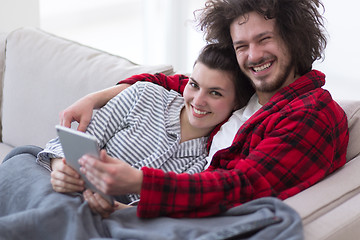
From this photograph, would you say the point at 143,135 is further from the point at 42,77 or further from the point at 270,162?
the point at 42,77

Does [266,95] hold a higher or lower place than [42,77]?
higher

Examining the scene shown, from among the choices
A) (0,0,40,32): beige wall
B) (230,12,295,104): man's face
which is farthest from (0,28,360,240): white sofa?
(0,0,40,32): beige wall

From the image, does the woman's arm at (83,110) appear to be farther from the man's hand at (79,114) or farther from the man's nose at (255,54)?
the man's nose at (255,54)

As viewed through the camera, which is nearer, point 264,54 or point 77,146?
point 77,146

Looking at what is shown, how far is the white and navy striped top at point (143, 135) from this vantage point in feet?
5.29

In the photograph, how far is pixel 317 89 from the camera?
147 cm

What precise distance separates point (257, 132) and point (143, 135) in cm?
40

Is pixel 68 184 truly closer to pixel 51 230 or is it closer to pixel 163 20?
pixel 51 230

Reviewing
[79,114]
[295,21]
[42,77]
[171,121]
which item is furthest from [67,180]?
[42,77]

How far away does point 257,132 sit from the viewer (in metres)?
1.43

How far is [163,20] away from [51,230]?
255cm

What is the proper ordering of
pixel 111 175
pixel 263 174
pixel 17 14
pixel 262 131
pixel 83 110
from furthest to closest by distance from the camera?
pixel 17 14 < pixel 83 110 < pixel 262 131 < pixel 263 174 < pixel 111 175

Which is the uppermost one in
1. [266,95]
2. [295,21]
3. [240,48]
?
[295,21]

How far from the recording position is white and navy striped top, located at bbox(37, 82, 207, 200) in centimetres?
161
